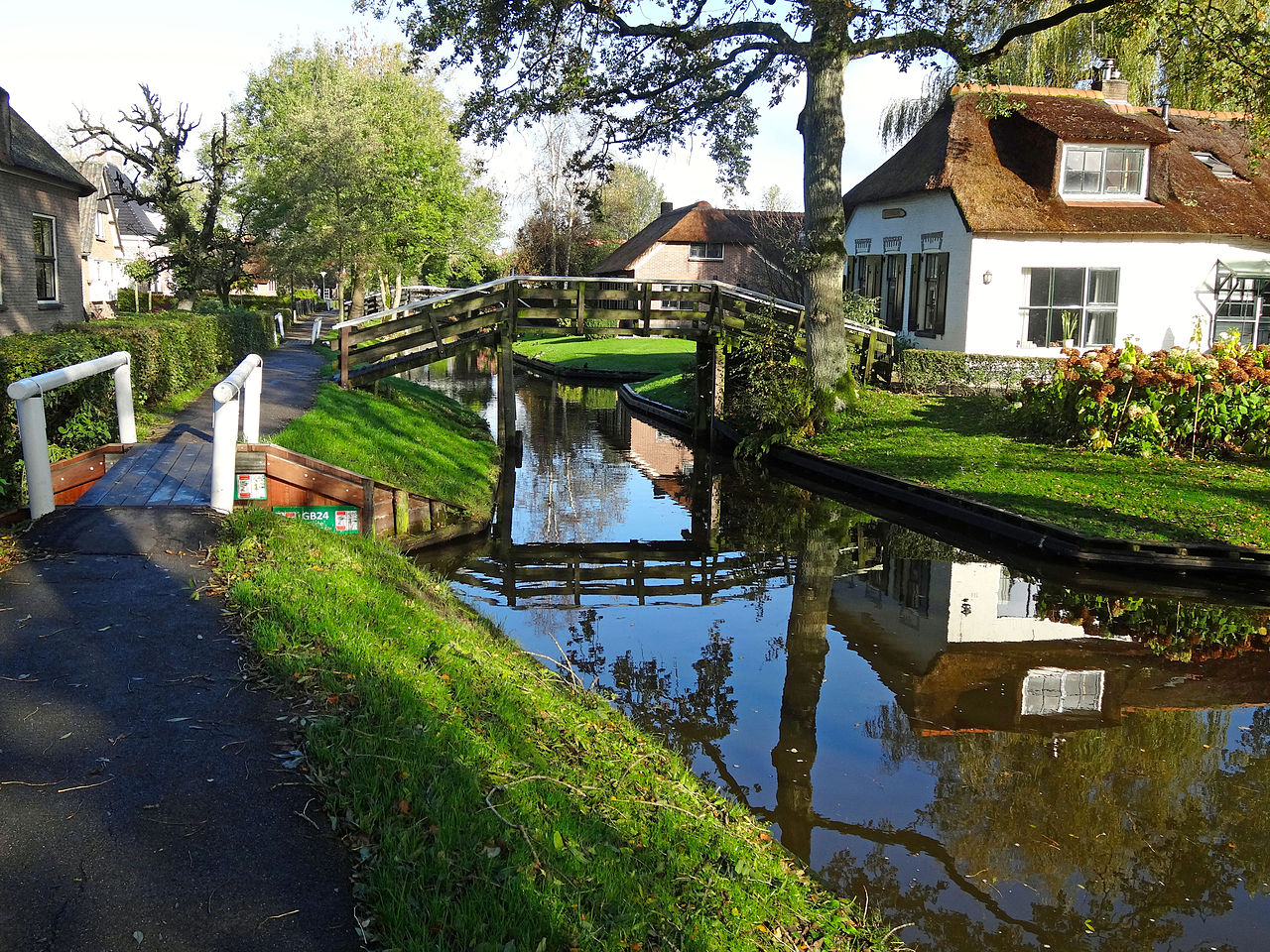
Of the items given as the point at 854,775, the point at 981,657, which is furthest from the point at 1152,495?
the point at 854,775

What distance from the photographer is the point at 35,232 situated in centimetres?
2158

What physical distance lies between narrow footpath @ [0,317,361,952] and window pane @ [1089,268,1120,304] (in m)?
23.9

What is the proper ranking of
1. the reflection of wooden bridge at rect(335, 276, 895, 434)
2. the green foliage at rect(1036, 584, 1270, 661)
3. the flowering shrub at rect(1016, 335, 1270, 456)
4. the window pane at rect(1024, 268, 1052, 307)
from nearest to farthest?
the green foliage at rect(1036, 584, 1270, 661), the flowering shrub at rect(1016, 335, 1270, 456), the reflection of wooden bridge at rect(335, 276, 895, 434), the window pane at rect(1024, 268, 1052, 307)

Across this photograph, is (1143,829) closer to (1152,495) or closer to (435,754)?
(435,754)

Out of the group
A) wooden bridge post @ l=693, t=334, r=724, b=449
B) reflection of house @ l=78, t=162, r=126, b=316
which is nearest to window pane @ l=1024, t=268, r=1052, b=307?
wooden bridge post @ l=693, t=334, r=724, b=449

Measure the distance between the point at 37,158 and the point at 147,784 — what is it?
21.3m

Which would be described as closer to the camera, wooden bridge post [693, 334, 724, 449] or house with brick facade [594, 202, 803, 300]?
wooden bridge post [693, 334, 724, 449]

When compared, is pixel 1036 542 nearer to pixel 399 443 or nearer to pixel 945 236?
pixel 399 443

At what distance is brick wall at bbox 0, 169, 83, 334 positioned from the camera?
19797 mm

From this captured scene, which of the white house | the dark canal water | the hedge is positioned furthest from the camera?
the white house

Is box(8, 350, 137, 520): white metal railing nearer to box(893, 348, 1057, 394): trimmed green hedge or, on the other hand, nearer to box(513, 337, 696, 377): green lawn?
box(893, 348, 1057, 394): trimmed green hedge

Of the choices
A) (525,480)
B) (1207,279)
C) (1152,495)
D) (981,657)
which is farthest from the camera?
(1207,279)

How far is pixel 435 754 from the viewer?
4.92 meters

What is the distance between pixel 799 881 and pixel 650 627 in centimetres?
539
